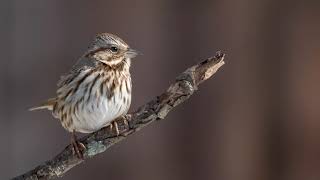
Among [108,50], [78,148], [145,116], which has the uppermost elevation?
[108,50]

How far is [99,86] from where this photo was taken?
14.1 ft

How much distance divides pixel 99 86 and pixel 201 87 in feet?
7.68

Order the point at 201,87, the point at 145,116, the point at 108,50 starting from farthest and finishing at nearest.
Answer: the point at 201,87, the point at 108,50, the point at 145,116

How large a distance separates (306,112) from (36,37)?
1885mm

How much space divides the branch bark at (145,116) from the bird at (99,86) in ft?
0.92

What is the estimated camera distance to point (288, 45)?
677 cm

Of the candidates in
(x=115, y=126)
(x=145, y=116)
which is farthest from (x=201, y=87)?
(x=145, y=116)

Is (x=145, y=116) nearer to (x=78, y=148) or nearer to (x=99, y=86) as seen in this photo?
(x=78, y=148)

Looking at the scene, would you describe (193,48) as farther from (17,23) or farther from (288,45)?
(17,23)

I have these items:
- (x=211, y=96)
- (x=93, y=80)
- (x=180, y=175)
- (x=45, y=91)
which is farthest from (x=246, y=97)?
(x=93, y=80)

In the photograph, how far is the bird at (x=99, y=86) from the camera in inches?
167

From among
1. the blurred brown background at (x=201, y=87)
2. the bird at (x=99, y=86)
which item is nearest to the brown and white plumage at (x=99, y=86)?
the bird at (x=99, y=86)

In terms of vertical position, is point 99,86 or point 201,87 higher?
point 99,86

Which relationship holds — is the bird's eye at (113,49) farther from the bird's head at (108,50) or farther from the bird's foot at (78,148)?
the bird's foot at (78,148)
